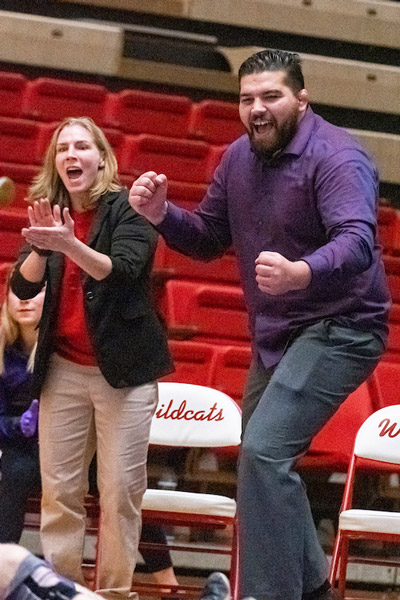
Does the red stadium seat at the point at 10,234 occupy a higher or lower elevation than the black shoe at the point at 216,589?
higher

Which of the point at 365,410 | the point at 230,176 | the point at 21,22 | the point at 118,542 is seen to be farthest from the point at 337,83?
the point at 118,542

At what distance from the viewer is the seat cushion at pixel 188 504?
8.53 ft

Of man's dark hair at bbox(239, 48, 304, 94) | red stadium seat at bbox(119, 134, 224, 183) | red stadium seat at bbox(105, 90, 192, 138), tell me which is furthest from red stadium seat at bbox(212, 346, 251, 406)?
red stadium seat at bbox(105, 90, 192, 138)

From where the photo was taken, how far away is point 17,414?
2814mm

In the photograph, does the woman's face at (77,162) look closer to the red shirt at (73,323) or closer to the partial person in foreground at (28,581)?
the red shirt at (73,323)

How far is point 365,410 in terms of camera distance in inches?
129

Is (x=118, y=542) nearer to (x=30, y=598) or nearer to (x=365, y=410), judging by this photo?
(x=30, y=598)

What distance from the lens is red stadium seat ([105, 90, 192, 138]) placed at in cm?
497

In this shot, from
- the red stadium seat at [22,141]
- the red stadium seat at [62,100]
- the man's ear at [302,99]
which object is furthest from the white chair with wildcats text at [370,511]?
the red stadium seat at [62,100]

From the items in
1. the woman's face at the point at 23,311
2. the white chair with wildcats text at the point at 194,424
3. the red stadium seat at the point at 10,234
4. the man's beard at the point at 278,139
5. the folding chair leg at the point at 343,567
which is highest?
the man's beard at the point at 278,139

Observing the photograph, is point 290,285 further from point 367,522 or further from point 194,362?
point 194,362

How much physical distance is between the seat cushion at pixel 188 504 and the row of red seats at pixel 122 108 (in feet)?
9.07

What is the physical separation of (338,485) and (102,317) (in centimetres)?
158

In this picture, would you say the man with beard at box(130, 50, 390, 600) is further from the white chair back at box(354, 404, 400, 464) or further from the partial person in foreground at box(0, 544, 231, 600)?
the white chair back at box(354, 404, 400, 464)
